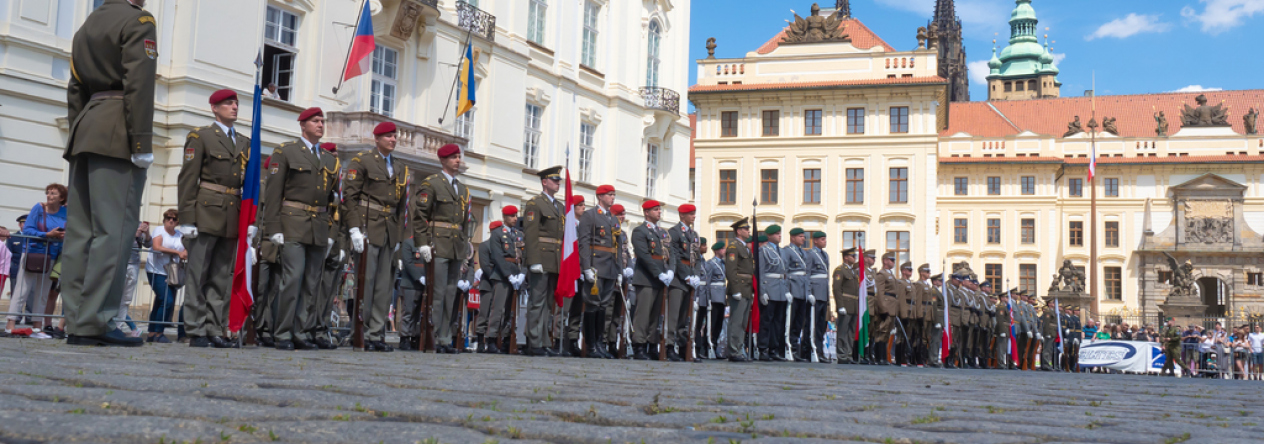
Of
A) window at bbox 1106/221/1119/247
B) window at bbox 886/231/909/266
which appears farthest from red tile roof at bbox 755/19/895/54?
window at bbox 1106/221/1119/247

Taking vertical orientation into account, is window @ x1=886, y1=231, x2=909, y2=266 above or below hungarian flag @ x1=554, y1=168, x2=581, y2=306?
above

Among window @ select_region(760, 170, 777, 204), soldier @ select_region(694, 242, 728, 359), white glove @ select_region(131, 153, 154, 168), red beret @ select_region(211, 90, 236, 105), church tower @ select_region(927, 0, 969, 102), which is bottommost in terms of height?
soldier @ select_region(694, 242, 728, 359)

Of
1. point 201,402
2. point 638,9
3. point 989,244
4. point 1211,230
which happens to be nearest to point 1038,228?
point 989,244

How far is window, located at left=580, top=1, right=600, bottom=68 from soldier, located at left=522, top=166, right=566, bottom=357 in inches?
768

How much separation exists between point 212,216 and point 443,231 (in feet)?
7.45

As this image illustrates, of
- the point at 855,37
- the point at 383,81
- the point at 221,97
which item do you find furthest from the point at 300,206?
the point at 855,37

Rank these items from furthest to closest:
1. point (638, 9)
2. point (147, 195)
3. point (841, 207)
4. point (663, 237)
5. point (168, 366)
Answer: point (841, 207) → point (638, 9) → point (147, 195) → point (663, 237) → point (168, 366)

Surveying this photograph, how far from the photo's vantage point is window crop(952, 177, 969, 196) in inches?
2312

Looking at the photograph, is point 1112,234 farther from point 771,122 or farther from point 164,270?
point 164,270

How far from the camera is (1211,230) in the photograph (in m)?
56.0

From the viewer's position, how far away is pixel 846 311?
51.4 feet

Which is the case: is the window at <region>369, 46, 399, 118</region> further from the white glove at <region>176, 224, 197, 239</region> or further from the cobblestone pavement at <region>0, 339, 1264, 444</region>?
the cobblestone pavement at <region>0, 339, 1264, 444</region>

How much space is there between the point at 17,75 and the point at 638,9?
61.1 ft

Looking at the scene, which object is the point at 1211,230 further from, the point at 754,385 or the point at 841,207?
the point at 754,385
